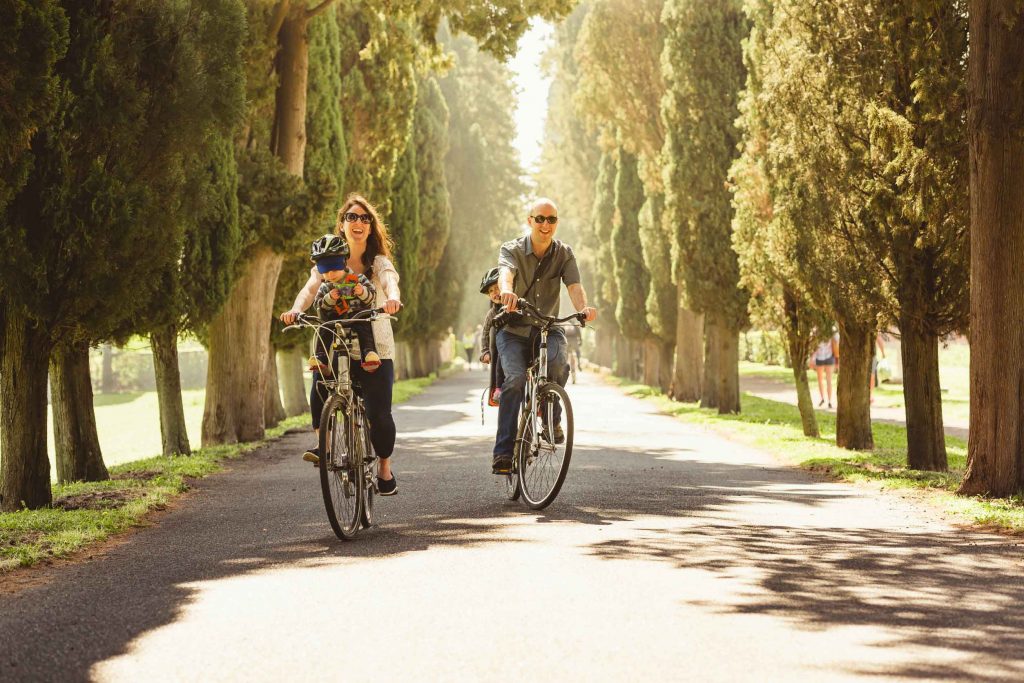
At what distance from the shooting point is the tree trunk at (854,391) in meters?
14.4

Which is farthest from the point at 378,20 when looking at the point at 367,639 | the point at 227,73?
the point at 367,639

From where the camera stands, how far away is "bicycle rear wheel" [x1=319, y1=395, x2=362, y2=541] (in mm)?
7039

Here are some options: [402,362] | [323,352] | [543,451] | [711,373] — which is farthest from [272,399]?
[402,362]

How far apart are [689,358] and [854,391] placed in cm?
1240

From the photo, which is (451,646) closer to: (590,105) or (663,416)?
(663,416)

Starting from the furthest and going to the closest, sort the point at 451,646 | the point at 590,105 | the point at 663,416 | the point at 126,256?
1. the point at 590,105
2. the point at 663,416
3. the point at 126,256
4. the point at 451,646

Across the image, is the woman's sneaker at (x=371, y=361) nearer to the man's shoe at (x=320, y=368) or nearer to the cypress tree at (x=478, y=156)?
the man's shoe at (x=320, y=368)

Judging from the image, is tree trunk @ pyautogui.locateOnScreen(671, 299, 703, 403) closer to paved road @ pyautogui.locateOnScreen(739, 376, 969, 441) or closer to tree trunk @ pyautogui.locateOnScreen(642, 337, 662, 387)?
paved road @ pyautogui.locateOnScreen(739, 376, 969, 441)

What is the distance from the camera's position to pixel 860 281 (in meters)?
12.0

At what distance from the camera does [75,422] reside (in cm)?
1173

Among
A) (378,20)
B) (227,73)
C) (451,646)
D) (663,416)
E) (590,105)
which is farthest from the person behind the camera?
(590,105)

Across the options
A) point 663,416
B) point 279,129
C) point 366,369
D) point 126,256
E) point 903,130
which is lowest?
point 663,416

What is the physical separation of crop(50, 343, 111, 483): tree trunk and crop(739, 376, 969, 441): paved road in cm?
1271

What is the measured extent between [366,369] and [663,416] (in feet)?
51.5
